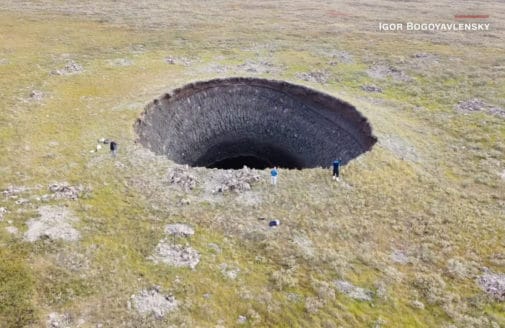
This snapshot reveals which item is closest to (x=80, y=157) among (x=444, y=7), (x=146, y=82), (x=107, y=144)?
(x=107, y=144)

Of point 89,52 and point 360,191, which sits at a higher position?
point 89,52

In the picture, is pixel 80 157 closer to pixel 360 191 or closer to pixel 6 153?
pixel 6 153

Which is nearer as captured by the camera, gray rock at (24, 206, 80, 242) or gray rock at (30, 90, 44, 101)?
gray rock at (24, 206, 80, 242)

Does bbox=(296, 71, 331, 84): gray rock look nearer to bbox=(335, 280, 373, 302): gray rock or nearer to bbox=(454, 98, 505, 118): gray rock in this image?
bbox=(454, 98, 505, 118): gray rock

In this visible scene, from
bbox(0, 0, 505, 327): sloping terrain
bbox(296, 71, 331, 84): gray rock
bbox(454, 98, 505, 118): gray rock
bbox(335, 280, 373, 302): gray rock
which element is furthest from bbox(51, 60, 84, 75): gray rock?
bbox(454, 98, 505, 118): gray rock

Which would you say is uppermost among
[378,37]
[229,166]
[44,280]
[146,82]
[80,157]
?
[378,37]

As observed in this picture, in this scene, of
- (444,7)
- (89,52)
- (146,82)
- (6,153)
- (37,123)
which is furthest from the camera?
(444,7)

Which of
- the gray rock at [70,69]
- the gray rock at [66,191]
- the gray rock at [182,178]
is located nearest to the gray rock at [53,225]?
the gray rock at [66,191]
